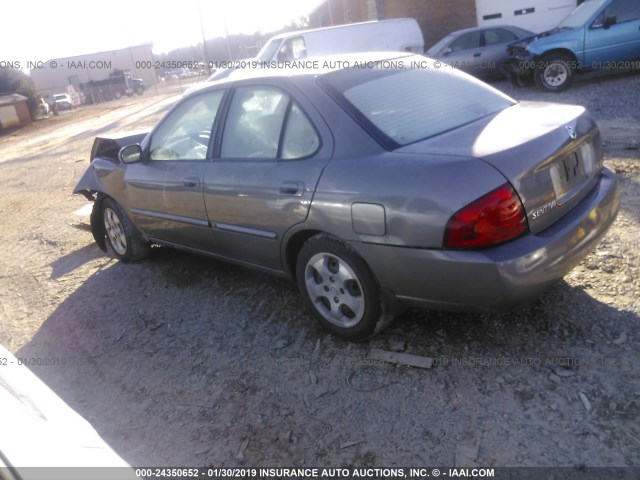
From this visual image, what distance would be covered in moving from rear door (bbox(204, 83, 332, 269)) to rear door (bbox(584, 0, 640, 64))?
9.31 m

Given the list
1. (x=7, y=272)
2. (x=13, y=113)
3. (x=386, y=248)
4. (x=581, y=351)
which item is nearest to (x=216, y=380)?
(x=386, y=248)

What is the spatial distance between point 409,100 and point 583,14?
385 inches

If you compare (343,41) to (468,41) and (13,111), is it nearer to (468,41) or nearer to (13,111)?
(468,41)

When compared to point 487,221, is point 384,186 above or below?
above

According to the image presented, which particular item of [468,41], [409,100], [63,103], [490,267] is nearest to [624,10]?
[468,41]

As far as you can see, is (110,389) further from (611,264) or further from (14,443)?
(611,264)

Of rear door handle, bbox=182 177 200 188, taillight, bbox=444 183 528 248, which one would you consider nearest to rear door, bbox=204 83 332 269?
rear door handle, bbox=182 177 200 188

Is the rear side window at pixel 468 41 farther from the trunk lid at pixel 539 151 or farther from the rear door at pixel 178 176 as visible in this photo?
the trunk lid at pixel 539 151

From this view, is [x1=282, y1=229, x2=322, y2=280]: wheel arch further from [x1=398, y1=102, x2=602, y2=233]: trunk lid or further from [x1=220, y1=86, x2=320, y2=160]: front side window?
[x1=398, y1=102, x2=602, y2=233]: trunk lid

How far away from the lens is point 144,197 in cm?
512

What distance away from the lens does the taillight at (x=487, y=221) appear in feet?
9.57

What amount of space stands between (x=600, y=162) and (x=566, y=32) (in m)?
8.88

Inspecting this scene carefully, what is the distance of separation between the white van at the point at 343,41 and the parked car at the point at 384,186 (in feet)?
40.4

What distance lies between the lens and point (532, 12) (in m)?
18.9
